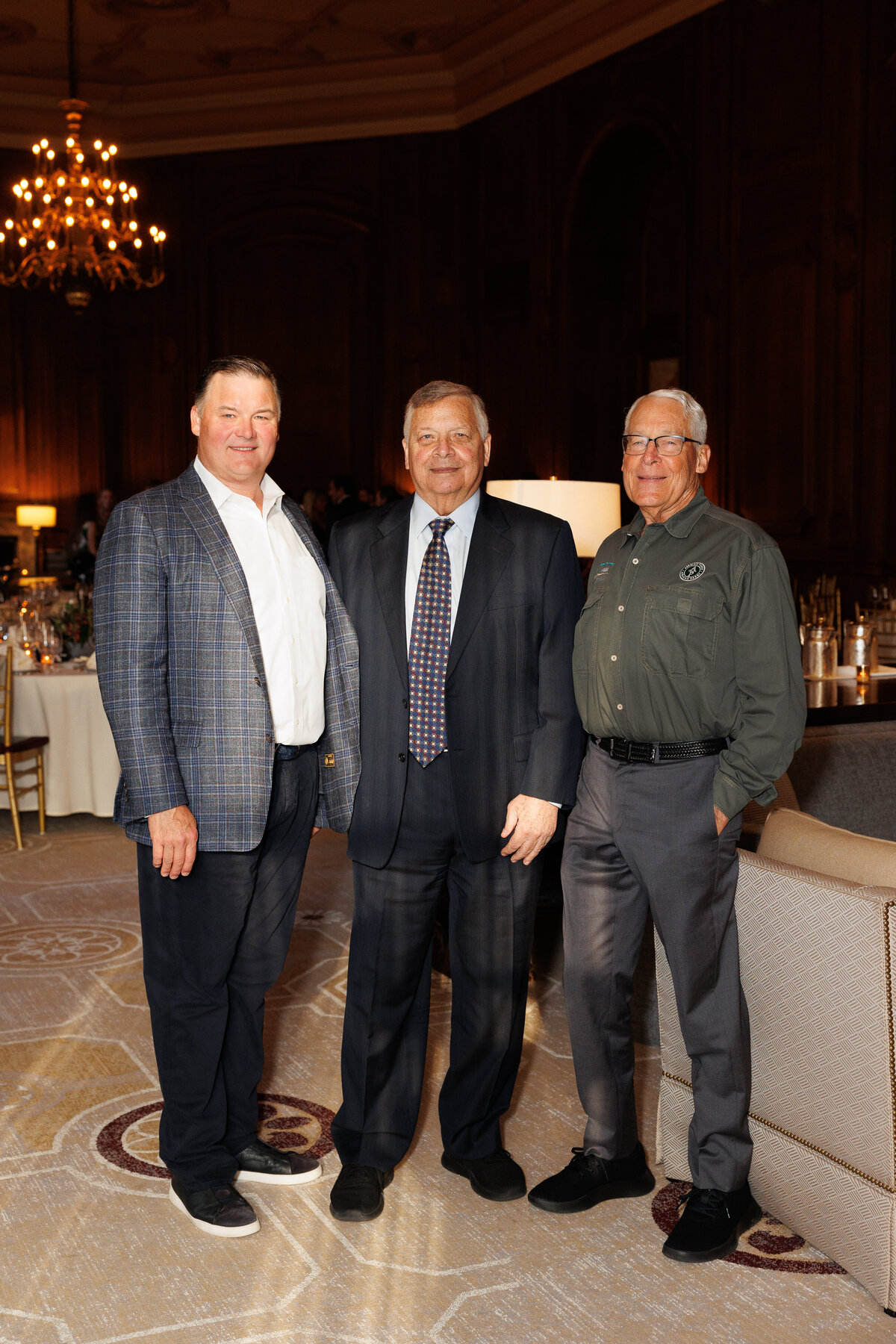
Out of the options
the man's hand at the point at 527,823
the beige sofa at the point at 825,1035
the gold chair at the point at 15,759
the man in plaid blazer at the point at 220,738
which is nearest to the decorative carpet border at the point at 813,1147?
the beige sofa at the point at 825,1035

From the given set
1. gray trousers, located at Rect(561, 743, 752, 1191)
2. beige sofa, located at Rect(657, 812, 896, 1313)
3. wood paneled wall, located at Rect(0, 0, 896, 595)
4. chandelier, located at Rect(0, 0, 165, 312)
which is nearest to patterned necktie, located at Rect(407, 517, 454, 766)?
gray trousers, located at Rect(561, 743, 752, 1191)

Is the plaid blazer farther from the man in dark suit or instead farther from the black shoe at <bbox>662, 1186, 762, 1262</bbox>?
the black shoe at <bbox>662, 1186, 762, 1262</bbox>

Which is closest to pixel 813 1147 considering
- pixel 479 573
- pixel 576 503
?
pixel 479 573

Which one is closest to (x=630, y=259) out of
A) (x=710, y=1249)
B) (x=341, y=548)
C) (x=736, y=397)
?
(x=736, y=397)

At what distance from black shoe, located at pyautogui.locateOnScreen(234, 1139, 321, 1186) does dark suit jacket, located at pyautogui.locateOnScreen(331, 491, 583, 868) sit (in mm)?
749

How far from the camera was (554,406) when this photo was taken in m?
11.6

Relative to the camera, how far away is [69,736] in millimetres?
6367

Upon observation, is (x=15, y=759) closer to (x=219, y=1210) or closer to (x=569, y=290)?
(x=219, y=1210)

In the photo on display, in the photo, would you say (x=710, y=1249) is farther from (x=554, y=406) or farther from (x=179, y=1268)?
(x=554, y=406)

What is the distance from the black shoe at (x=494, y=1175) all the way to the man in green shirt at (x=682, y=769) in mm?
58

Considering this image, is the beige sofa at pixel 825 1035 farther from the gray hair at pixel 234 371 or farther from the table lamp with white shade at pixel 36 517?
the table lamp with white shade at pixel 36 517

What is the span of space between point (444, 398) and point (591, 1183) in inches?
67.4

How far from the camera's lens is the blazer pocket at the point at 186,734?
251 centimetres

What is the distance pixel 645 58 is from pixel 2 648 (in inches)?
273
